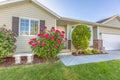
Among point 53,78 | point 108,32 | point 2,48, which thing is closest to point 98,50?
point 108,32

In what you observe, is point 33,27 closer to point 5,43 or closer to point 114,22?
point 5,43

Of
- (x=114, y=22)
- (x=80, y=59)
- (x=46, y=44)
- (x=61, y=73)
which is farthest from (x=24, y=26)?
(x=114, y=22)

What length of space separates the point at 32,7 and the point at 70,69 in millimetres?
5821

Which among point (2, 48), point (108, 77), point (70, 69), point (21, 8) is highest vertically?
point (21, 8)

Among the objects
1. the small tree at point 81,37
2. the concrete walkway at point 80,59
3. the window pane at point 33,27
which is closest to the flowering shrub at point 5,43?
the window pane at point 33,27

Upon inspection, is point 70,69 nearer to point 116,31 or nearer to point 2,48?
point 2,48

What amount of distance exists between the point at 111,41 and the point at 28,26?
10631 millimetres

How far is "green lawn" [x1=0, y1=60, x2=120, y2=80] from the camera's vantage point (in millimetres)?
4250

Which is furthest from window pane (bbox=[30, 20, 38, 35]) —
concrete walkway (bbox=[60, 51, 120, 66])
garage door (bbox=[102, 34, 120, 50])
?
garage door (bbox=[102, 34, 120, 50])

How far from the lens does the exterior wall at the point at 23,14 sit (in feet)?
22.2

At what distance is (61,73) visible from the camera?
4.58m

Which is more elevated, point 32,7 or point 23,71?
point 32,7

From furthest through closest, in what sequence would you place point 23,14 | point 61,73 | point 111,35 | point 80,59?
point 111,35 < point 23,14 < point 80,59 < point 61,73

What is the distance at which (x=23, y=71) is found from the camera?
4.58 meters
